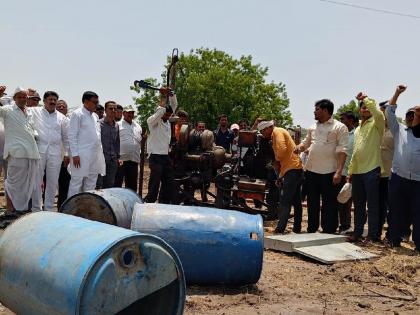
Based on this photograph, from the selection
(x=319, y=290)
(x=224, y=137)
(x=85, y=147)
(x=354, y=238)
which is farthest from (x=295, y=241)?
(x=224, y=137)

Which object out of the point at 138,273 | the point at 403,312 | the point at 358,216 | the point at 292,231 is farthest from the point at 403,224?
the point at 138,273

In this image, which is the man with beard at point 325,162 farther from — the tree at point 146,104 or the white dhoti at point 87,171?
the tree at point 146,104

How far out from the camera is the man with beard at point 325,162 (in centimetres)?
Answer: 740

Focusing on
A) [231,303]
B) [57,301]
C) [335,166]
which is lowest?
[231,303]

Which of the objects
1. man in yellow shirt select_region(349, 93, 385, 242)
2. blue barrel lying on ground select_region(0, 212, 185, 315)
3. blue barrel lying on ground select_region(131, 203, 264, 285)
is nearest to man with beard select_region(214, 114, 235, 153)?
man in yellow shirt select_region(349, 93, 385, 242)

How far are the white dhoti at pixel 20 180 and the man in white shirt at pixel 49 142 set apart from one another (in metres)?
0.28

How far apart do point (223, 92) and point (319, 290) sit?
933 inches

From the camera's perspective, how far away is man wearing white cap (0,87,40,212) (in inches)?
292

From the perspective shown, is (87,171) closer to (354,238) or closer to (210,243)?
(210,243)

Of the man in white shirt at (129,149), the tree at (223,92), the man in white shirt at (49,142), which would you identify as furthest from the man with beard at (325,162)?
the tree at (223,92)

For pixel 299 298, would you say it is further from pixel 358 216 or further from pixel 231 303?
pixel 358 216

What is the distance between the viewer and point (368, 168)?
7.24m

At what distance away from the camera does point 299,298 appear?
4746 mm

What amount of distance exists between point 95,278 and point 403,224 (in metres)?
4.97
